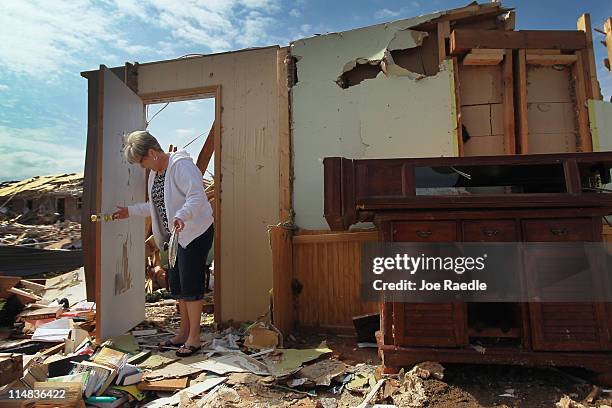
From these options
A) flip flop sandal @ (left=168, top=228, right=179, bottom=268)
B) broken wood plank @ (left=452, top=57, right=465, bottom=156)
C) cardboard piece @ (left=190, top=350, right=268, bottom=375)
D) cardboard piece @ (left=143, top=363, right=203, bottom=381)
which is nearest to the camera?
cardboard piece @ (left=143, top=363, right=203, bottom=381)

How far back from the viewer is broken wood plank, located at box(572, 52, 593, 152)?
3.85 meters

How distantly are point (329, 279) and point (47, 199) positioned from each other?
59.7 ft

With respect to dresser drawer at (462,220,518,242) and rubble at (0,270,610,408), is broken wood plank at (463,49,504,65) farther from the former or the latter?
rubble at (0,270,610,408)

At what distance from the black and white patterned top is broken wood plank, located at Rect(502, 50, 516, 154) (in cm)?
344

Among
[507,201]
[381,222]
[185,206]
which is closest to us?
[507,201]

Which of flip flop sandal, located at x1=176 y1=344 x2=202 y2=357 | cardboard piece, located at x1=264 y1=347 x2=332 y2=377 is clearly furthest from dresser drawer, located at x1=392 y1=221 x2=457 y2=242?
flip flop sandal, located at x1=176 y1=344 x2=202 y2=357

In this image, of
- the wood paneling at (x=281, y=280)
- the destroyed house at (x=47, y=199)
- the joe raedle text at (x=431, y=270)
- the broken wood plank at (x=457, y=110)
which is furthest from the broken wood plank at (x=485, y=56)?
the destroyed house at (x=47, y=199)

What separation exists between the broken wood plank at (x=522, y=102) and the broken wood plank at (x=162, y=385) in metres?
3.78

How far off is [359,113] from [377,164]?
1.65 meters

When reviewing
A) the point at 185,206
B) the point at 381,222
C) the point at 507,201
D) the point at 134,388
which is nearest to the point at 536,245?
the point at 507,201

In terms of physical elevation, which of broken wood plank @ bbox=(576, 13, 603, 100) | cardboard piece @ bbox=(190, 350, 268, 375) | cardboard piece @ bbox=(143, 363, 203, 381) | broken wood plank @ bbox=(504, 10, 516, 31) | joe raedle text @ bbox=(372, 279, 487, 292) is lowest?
cardboard piece @ bbox=(190, 350, 268, 375)

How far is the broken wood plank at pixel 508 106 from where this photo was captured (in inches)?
155

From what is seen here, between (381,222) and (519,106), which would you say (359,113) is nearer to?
(519,106)

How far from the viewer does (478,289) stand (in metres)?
2.60
